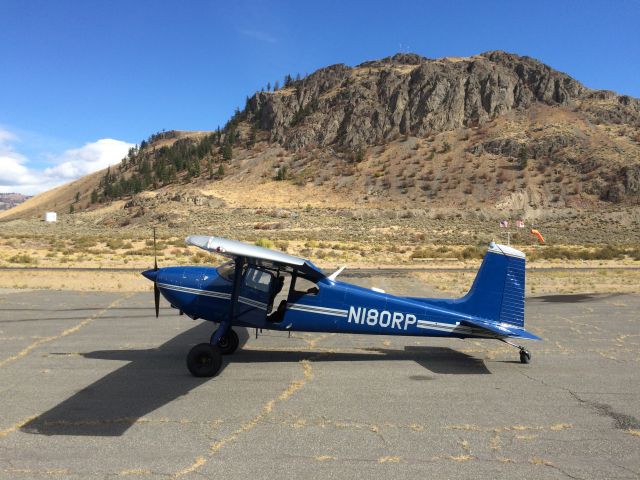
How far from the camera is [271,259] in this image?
7.67m

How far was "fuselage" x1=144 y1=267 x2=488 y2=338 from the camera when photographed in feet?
28.0

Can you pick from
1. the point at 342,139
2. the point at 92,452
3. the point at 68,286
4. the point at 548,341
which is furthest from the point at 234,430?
the point at 342,139

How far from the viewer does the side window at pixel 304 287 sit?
8.66m

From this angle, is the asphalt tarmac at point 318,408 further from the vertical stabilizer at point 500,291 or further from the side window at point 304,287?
the side window at point 304,287

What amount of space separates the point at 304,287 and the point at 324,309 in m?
0.55

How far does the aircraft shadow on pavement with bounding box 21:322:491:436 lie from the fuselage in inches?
34.0

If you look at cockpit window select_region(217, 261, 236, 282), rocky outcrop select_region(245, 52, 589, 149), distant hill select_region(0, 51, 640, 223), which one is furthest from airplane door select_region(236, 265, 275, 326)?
rocky outcrop select_region(245, 52, 589, 149)

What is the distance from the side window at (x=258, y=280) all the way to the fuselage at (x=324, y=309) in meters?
0.05

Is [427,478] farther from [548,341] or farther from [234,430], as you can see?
[548,341]

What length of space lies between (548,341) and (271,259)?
7306mm

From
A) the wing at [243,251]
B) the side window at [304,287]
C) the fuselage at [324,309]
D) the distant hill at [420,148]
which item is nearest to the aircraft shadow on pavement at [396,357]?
the fuselage at [324,309]

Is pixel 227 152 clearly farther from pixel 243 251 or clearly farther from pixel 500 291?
pixel 243 251

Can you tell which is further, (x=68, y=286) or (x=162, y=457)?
(x=68, y=286)

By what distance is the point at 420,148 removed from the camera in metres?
101
